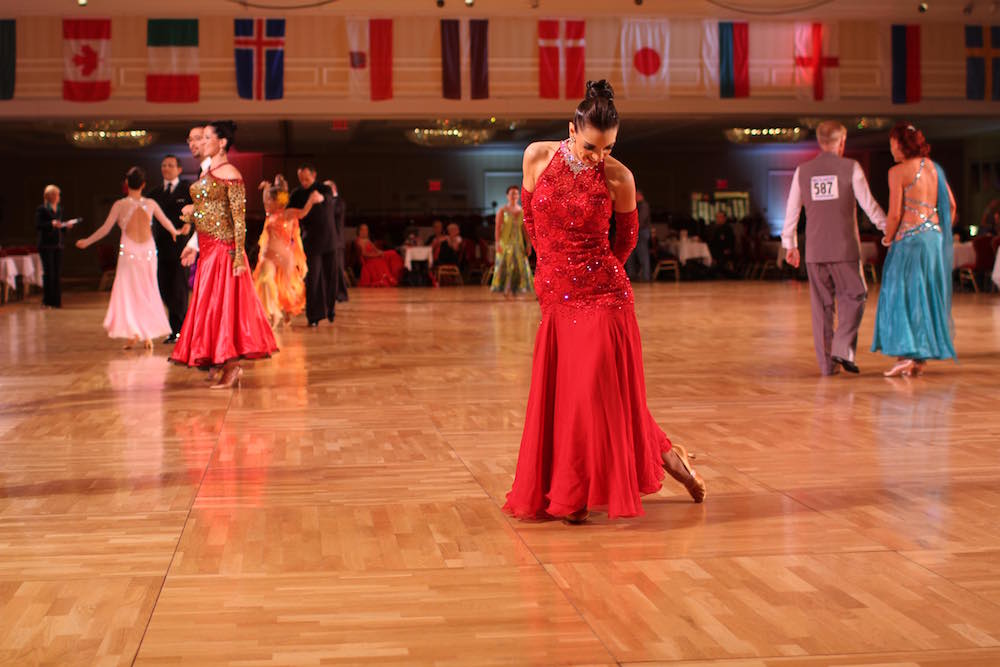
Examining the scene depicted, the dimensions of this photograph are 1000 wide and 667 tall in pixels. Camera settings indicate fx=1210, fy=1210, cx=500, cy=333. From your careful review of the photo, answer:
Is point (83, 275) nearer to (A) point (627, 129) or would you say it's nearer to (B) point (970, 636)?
(A) point (627, 129)

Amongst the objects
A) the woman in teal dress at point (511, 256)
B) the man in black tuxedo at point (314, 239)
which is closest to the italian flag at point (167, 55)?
the woman in teal dress at point (511, 256)

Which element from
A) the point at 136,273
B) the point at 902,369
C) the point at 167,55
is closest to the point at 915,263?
the point at 902,369

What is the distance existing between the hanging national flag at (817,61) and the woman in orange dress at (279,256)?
8993mm

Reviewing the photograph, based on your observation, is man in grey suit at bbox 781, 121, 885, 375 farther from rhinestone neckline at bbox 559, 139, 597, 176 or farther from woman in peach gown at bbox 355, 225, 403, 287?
woman in peach gown at bbox 355, 225, 403, 287

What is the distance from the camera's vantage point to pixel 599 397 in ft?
11.3

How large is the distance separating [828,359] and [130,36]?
12266 millimetres

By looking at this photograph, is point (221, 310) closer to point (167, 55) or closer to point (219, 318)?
point (219, 318)

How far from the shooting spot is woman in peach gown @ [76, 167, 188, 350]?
9.05 meters

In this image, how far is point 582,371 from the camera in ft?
11.4

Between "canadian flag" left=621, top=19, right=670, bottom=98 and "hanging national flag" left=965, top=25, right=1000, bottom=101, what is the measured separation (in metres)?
4.50

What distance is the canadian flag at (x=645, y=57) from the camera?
16.9 metres

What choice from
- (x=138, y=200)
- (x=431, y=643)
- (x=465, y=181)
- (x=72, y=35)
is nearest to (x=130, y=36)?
(x=72, y=35)

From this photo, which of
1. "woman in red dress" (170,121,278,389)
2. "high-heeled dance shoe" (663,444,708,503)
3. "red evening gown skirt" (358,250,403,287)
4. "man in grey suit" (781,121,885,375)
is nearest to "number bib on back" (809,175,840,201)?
"man in grey suit" (781,121,885,375)

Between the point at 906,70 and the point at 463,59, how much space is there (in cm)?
640
